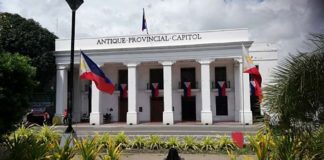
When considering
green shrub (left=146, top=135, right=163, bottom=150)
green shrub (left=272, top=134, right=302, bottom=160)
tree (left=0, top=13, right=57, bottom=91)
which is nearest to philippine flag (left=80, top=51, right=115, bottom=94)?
green shrub (left=146, top=135, right=163, bottom=150)

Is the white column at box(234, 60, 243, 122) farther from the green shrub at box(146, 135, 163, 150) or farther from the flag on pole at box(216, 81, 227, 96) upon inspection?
the green shrub at box(146, 135, 163, 150)

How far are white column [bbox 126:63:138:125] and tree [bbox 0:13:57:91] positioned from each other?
7236 millimetres

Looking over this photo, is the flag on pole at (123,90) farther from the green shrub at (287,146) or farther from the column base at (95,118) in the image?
the green shrub at (287,146)

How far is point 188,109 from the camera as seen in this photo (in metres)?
33.3

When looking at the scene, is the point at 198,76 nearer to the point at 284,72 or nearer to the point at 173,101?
the point at 173,101

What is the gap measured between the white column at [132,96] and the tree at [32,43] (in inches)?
285

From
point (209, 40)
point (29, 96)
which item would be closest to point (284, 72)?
point (29, 96)

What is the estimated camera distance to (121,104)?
3409 cm

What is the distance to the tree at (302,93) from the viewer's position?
575 cm

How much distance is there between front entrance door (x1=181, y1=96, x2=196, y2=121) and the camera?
109 ft

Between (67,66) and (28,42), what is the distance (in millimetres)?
3905

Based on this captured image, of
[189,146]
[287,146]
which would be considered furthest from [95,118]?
[287,146]

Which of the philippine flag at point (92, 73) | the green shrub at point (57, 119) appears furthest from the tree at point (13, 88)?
the green shrub at point (57, 119)

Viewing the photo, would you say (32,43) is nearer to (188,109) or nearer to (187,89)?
(187,89)
